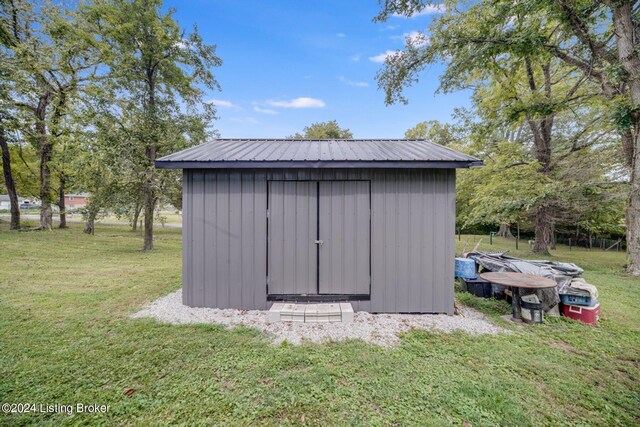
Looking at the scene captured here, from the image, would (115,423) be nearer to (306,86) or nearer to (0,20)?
(306,86)

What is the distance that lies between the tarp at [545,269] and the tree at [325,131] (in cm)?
1724

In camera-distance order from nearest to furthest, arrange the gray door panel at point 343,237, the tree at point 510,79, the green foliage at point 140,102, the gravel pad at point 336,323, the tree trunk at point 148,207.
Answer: the gravel pad at point 336,323 < the gray door panel at point 343,237 < the tree at point 510,79 < the green foliage at point 140,102 < the tree trunk at point 148,207

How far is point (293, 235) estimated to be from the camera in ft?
13.2

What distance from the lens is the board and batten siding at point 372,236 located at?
12.9 ft

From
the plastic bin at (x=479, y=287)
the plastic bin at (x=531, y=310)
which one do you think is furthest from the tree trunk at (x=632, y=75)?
the plastic bin at (x=531, y=310)

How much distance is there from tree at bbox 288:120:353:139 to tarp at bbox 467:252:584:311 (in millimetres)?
17242

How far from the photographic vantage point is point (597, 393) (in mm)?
2338

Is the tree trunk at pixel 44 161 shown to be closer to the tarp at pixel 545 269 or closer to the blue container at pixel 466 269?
the blue container at pixel 466 269

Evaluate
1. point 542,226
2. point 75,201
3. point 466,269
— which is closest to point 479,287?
point 466,269

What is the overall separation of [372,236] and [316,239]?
90cm

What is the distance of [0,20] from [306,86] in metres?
13.7

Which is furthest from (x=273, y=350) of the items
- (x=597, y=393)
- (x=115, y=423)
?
(x=597, y=393)

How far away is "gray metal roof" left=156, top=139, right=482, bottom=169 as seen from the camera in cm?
372

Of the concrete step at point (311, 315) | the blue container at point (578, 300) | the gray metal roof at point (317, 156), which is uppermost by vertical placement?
the gray metal roof at point (317, 156)
